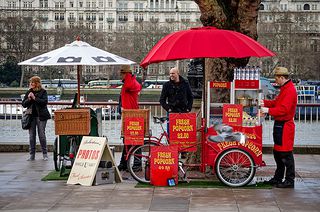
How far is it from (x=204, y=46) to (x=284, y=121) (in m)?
1.81

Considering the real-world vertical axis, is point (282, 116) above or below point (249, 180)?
above

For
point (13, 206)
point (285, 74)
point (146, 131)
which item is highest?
Answer: point (285, 74)

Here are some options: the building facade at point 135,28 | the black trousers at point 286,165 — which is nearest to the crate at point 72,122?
the black trousers at point 286,165

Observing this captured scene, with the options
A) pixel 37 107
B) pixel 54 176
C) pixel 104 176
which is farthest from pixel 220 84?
pixel 37 107

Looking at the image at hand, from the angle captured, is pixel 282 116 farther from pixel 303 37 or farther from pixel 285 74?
pixel 303 37

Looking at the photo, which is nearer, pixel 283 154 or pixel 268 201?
pixel 268 201

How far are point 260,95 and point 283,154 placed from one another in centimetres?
107

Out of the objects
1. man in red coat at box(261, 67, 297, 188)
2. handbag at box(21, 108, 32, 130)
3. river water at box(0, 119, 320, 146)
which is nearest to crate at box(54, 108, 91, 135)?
handbag at box(21, 108, 32, 130)

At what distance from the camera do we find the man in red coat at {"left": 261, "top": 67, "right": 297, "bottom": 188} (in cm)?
1380

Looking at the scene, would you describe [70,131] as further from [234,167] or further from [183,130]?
[234,167]

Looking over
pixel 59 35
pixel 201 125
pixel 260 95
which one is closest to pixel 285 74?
pixel 260 95

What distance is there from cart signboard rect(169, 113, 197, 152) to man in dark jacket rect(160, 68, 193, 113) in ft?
5.10

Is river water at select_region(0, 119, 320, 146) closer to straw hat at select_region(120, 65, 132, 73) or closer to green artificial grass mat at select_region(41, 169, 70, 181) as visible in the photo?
green artificial grass mat at select_region(41, 169, 70, 181)

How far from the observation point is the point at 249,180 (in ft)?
45.9
